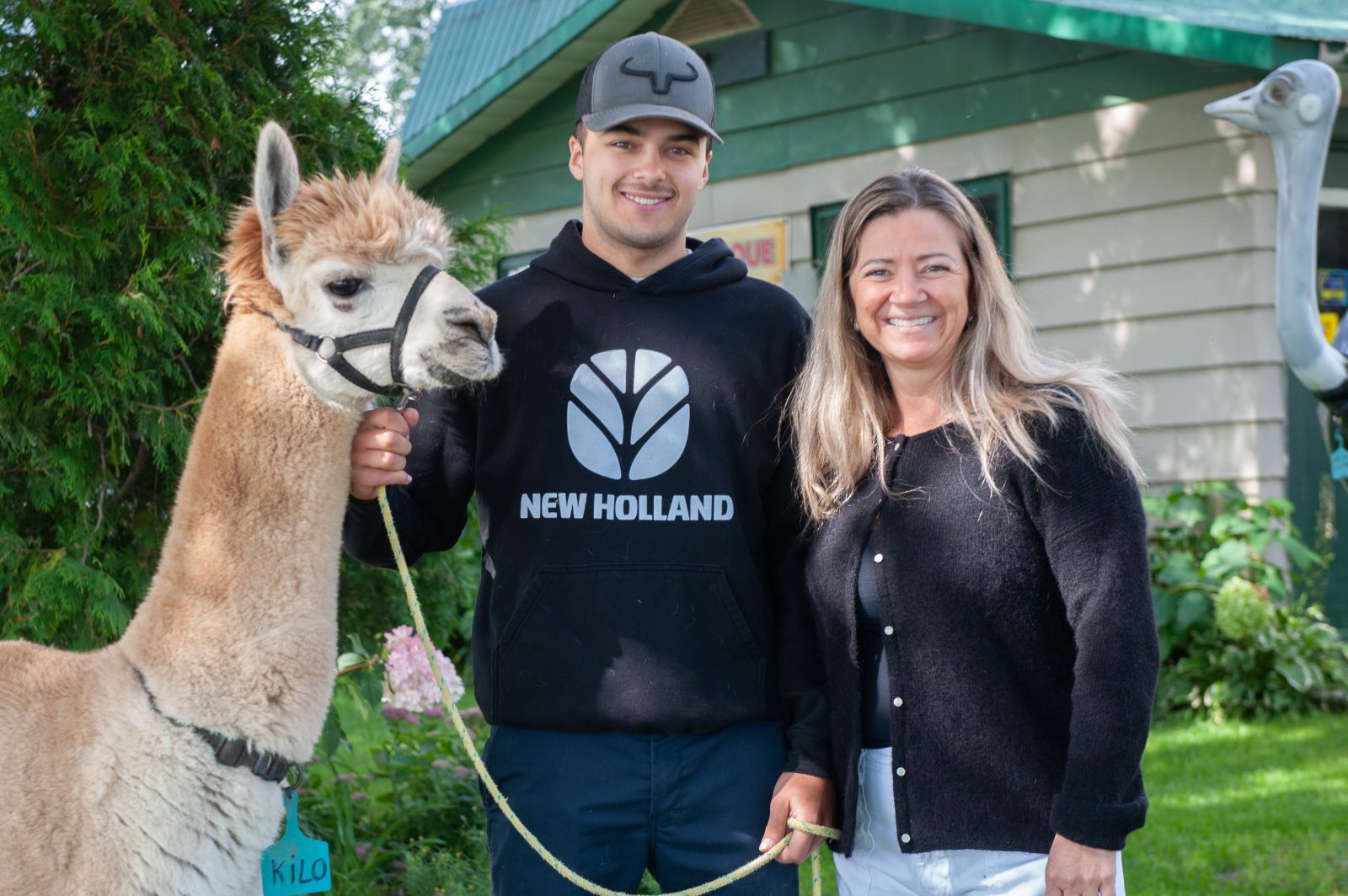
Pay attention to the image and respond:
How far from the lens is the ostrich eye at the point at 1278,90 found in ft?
14.8

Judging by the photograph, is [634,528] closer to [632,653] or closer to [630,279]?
[632,653]

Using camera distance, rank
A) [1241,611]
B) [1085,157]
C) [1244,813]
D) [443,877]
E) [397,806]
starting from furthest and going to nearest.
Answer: [1085,157]
[1241,611]
[1244,813]
[397,806]
[443,877]

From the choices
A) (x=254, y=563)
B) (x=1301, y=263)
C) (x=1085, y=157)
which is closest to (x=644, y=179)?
(x=254, y=563)

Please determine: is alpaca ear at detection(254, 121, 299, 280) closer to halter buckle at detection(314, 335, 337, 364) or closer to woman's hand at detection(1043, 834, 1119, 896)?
halter buckle at detection(314, 335, 337, 364)

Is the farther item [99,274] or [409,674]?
[409,674]

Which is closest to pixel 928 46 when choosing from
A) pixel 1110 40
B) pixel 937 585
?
pixel 1110 40

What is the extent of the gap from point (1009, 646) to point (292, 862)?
1526mm

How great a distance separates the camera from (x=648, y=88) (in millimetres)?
2953

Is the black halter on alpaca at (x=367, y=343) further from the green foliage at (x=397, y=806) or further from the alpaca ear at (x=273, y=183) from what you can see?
the green foliage at (x=397, y=806)

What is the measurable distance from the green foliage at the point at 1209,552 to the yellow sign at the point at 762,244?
3.04m

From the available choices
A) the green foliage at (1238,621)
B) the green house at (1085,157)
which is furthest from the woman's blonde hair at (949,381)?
the green foliage at (1238,621)

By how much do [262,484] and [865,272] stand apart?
1.29 metres

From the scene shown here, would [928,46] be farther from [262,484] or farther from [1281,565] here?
[262,484]

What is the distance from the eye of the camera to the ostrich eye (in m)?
4.52
